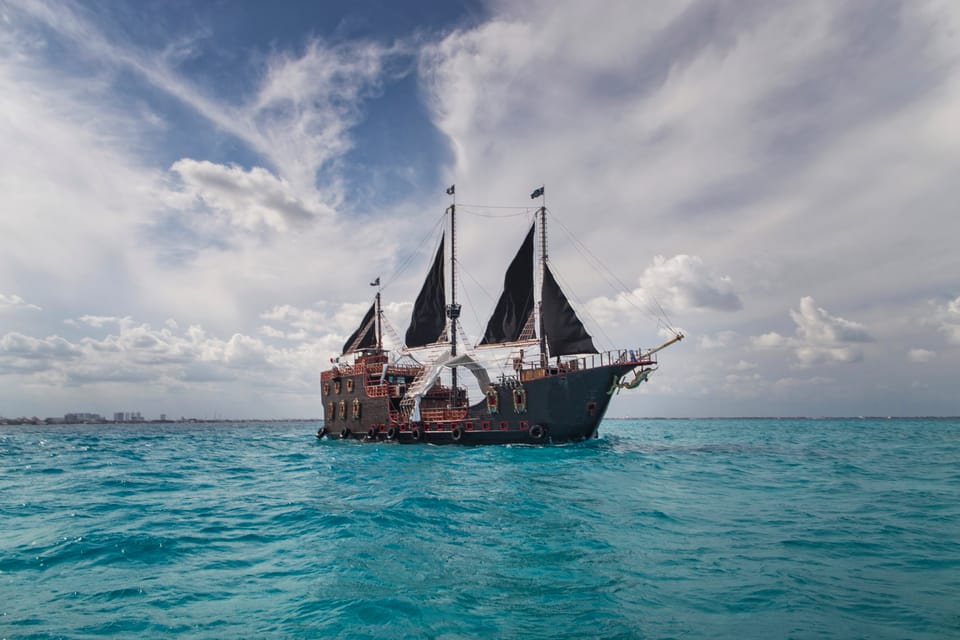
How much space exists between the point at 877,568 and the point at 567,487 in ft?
29.4

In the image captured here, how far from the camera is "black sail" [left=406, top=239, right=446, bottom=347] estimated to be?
1684 inches

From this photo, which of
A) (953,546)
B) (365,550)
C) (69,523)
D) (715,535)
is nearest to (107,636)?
(365,550)

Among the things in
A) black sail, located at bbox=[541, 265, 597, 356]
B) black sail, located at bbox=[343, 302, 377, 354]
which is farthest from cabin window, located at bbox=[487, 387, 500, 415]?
black sail, located at bbox=[343, 302, 377, 354]

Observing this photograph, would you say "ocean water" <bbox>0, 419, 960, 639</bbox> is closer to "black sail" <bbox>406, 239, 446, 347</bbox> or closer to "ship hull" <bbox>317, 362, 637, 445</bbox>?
"ship hull" <bbox>317, 362, 637, 445</bbox>

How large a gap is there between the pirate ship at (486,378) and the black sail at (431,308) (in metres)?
0.09

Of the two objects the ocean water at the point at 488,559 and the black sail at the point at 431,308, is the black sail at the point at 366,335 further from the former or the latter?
the ocean water at the point at 488,559

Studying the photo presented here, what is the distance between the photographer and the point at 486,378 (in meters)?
39.8

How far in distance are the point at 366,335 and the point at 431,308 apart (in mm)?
10764

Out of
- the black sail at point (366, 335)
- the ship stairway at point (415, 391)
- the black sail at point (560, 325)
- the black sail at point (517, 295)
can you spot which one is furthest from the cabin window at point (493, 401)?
the black sail at point (366, 335)

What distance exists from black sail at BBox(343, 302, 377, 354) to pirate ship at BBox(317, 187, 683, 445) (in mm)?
108

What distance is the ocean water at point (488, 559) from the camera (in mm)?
6438

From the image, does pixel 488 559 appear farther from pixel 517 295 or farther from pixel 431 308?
pixel 431 308

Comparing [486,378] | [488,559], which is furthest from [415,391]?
[488,559]

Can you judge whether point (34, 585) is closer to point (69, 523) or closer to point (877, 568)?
point (69, 523)
